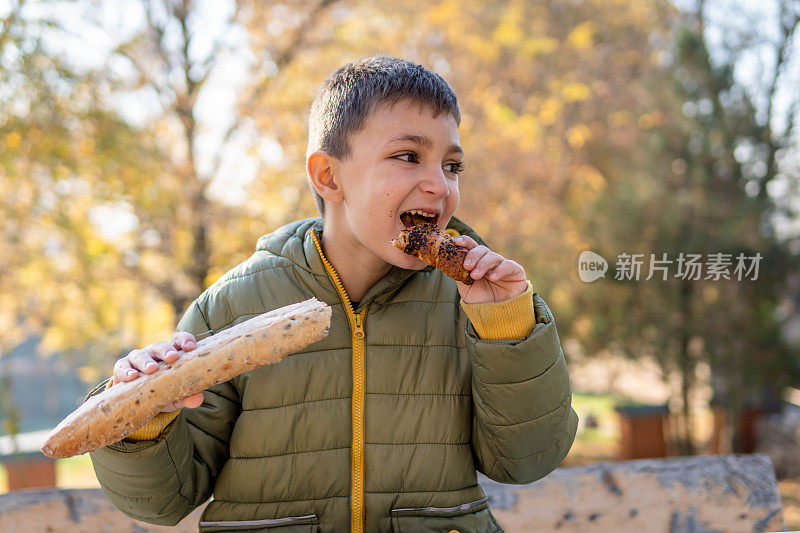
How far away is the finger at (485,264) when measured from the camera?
174 cm

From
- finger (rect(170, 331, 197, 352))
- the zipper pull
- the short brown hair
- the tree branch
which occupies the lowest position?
finger (rect(170, 331, 197, 352))

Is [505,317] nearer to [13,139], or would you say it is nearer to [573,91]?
[13,139]

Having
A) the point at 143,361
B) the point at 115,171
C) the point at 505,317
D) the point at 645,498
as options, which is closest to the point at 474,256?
the point at 505,317

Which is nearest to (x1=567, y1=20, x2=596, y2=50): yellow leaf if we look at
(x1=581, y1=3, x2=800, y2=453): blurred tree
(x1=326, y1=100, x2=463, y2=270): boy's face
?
(x1=581, y1=3, x2=800, y2=453): blurred tree

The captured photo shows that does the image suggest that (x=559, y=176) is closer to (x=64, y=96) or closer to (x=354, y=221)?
(x=64, y=96)

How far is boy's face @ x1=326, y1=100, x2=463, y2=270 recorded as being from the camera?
1846 millimetres

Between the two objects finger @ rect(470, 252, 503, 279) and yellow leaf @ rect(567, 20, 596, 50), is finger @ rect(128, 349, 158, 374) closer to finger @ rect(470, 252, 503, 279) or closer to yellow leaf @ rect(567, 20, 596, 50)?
finger @ rect(470, 252, 503, 279)

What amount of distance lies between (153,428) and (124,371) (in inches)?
6.7

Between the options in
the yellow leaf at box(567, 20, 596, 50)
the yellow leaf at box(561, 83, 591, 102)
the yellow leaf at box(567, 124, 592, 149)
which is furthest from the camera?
the yellow leaf at box(567, 124, 592, 149)

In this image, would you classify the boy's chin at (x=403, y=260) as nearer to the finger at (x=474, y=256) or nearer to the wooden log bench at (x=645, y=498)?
the finger at (x=474, y=256)

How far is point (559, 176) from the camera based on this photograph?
9.70 m

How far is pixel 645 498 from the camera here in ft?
10.3
